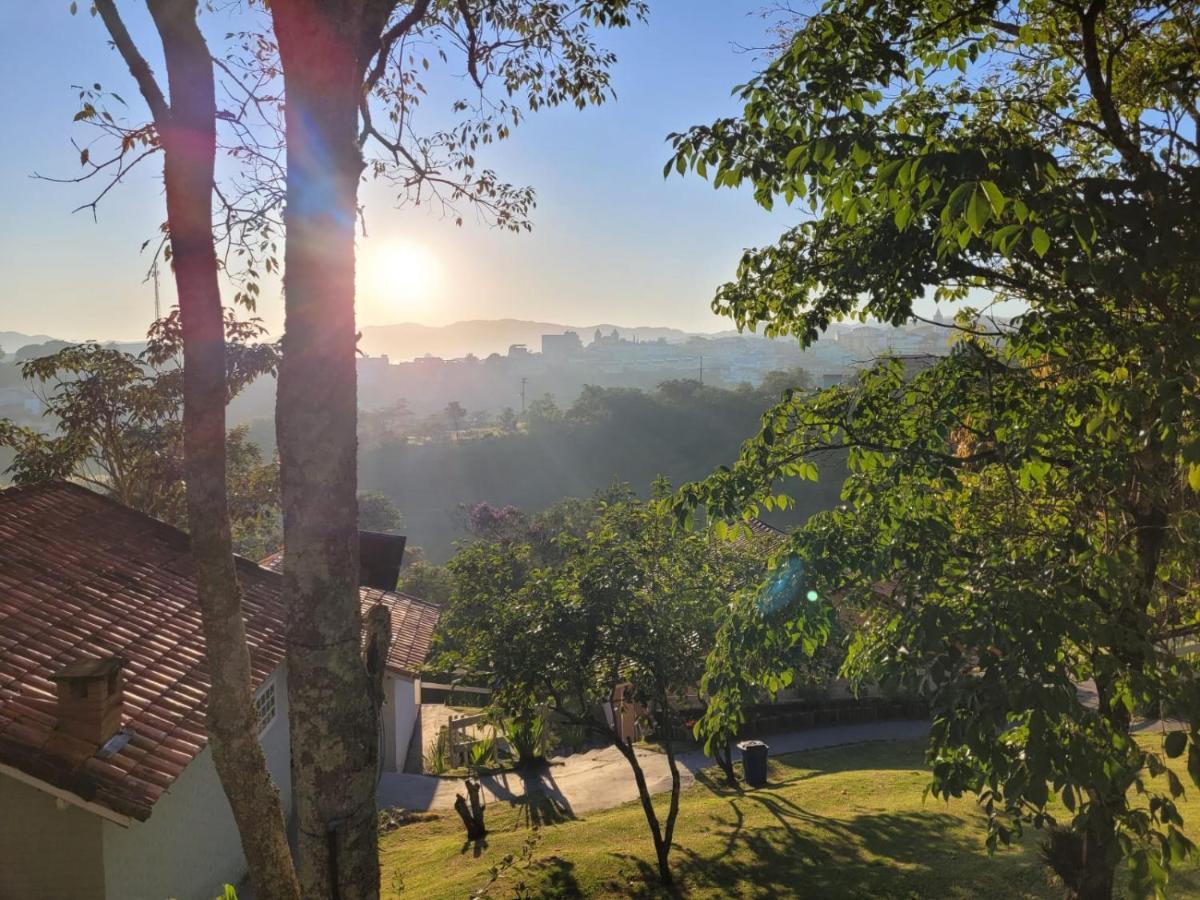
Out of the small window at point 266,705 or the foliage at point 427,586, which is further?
the foliage at point 427,586

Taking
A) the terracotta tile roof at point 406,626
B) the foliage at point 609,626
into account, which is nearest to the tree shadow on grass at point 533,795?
the terracotta tile roof at point 406,626

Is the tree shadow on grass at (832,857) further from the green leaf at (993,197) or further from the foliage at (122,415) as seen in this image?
the foliage at (122,415)

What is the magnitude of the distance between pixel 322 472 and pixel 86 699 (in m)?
4.98

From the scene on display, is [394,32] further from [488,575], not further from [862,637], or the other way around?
[488,575]

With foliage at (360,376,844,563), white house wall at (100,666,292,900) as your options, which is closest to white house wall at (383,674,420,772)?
white house wall at (100,666,292,900)

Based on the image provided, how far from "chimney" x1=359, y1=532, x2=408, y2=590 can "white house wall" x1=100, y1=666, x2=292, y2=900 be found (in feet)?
27.1

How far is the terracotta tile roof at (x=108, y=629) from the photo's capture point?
6.48 metres

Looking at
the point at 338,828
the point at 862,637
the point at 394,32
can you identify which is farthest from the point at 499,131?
the point at 338,828

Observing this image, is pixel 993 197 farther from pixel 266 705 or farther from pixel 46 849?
pixel 266 705

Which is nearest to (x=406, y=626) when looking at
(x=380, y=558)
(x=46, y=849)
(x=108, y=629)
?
(x=380, y=558)

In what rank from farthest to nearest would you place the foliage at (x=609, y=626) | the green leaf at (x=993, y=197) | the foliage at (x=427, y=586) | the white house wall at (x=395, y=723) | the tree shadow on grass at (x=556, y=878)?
1. the foliage at (x=427, y=586)
2. the white house wall at (x=395, y=723)
3. the foliage at (x=609, y=626)
4. the tree shadow on grass at (x=556, y=878)
5. the green leaf at (x=993, y=197)

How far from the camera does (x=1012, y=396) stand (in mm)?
4742

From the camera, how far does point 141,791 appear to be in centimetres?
646

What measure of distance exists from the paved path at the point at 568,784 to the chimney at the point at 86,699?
25.0 ft
